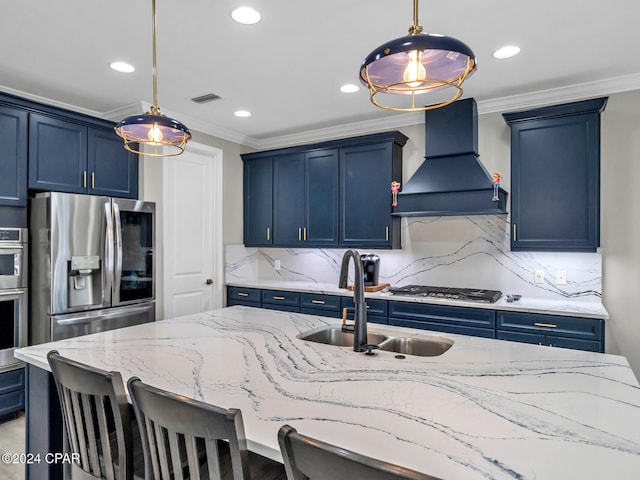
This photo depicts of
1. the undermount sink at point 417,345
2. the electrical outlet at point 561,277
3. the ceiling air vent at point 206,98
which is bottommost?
the undermount sink at point 417,345

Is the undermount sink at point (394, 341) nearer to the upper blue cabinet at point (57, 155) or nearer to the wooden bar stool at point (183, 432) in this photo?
the wooden bar stool at point (183, 432)

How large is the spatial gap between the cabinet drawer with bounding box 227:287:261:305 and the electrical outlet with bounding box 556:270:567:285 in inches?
111

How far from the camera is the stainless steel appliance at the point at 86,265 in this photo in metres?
3.03

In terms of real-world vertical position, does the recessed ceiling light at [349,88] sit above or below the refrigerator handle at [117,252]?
above

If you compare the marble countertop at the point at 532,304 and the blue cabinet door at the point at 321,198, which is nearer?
the marble countertop at the point at 532,304

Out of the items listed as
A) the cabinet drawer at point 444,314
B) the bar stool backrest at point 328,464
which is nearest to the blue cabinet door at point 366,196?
the cabinet drawer at point 444,314

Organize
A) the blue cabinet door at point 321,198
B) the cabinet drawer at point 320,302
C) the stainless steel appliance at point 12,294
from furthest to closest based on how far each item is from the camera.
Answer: the blue cabinet door at point 321,198, the cabinet drawer at point 320,302, the stainless steel appliance at point 12,294

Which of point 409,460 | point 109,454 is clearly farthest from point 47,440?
point 409,460

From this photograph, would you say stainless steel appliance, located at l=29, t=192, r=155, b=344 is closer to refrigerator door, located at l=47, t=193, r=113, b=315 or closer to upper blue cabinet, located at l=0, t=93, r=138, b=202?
refrigerator door, located at l=47, t=193, r=113, b=315

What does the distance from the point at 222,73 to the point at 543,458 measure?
Result: 2.97 meters

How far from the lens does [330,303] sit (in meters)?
3.85

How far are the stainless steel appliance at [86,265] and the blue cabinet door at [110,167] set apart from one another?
0.23 meters

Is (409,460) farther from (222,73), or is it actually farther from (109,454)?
(222,73)

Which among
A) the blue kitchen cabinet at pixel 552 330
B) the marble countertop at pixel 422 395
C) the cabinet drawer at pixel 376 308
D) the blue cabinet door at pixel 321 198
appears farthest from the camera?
the blue cabinet door at pixel 321 198
